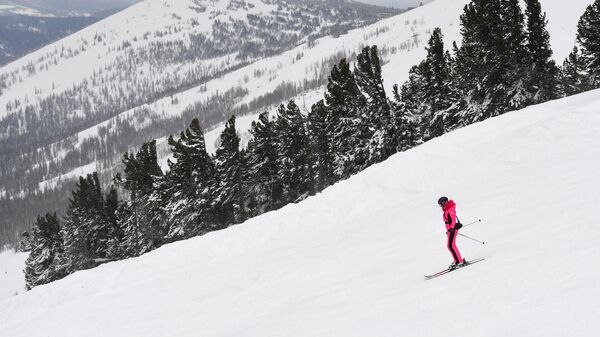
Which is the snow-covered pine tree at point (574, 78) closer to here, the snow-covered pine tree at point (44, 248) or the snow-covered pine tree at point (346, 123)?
the snow-covered pine tree at point (346, 123)

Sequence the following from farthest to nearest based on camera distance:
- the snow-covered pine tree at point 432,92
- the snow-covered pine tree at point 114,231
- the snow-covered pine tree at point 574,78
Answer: the snow-covered pine tree at point 114,231 < the snow-covered pine tree at point 574,78 < the snow-covered pine tree at point 432,92

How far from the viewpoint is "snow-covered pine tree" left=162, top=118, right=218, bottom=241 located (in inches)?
1891

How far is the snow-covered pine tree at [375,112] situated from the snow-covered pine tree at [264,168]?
11.2m

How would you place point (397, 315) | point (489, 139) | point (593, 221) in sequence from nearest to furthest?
1. point (397, 315)
2. point (593, 221)
3. point (489, 139)

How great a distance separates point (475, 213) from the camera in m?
16.6

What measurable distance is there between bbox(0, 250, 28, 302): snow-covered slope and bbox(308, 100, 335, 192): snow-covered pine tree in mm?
64396

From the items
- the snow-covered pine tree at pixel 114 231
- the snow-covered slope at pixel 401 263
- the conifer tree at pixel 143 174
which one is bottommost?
the snow-covered slope at pixel 401 263

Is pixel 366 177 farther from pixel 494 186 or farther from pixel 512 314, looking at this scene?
pixel 512 314

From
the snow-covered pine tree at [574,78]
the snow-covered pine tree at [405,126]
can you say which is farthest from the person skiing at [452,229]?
the snow-covered pine tree at [574,78]

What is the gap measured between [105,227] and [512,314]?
63.8 meters

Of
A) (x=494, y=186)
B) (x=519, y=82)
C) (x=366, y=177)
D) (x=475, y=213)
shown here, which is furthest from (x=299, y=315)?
(x=519, y=82)

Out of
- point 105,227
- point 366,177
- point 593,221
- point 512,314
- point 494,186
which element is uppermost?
point 105,227

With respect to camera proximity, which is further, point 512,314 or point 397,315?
point 397,315

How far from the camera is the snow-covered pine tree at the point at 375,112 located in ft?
140
